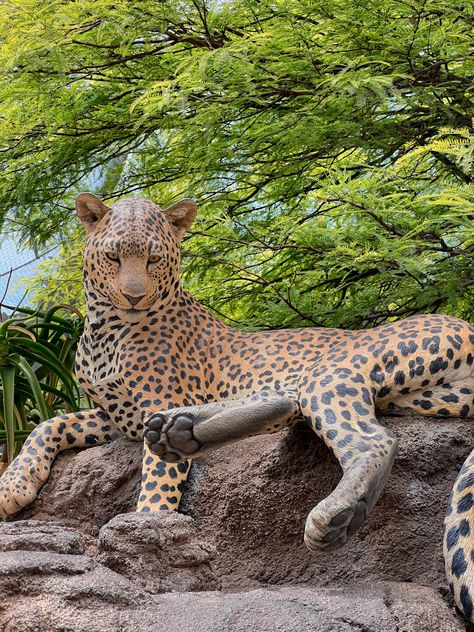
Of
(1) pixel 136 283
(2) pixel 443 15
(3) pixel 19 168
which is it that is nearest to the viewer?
(1) pixel 136 283

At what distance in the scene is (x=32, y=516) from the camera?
158 inches

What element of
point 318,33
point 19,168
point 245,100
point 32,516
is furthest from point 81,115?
point 32,516

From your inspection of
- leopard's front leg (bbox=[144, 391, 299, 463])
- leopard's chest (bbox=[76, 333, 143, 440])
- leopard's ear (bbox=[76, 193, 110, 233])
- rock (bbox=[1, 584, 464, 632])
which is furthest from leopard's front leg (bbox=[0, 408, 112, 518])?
rock (bbox=[1, 584, 464, 632])

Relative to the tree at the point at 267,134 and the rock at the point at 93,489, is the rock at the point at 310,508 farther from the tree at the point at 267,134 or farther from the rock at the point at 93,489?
the tree at the point at 267,134

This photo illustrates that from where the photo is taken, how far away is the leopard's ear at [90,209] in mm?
4023

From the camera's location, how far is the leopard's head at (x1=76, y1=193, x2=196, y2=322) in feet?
12.6

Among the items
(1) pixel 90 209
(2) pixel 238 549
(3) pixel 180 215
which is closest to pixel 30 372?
(1) pixel 90 209

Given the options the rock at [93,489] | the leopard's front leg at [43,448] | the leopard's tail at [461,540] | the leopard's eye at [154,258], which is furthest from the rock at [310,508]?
the leopard's eye at [154,258]

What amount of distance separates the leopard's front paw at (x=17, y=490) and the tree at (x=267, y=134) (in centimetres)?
174

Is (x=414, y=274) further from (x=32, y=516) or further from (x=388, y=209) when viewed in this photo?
(x=32, y=516)

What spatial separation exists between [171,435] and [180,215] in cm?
125

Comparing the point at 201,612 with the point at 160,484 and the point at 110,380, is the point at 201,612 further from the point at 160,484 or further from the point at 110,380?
the point at 110,380

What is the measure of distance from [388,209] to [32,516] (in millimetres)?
2117

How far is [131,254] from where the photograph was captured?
3.84 metres
